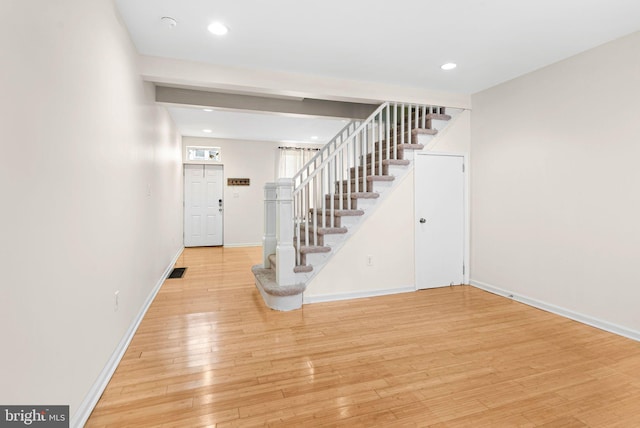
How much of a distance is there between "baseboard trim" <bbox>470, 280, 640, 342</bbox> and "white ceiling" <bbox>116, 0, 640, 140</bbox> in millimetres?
2522

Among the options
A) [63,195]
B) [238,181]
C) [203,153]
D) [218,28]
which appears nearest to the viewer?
[63,195]

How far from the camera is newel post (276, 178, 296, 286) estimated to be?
3.41 meters

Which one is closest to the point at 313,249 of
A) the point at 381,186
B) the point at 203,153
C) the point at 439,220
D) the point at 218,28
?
the point at 381,186

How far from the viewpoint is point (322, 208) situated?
375 cm

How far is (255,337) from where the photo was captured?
270 centimetres

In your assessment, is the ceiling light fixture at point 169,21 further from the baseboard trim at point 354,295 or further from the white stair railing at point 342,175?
the baseboard trim at point 354,295

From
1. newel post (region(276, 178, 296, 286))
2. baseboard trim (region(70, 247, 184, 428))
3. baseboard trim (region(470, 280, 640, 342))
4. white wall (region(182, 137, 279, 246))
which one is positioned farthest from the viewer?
white wall (region(182, 137, 279, 246))

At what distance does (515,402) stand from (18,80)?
2.83m

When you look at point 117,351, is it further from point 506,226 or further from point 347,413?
point 506,226

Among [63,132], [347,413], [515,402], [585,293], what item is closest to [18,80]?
[63,132]

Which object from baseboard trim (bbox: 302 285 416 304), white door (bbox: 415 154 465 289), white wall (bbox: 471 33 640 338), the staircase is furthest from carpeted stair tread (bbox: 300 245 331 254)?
white wall (bbox: 471 33 640 338)

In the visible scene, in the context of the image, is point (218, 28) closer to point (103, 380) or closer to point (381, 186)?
point (381, 186)

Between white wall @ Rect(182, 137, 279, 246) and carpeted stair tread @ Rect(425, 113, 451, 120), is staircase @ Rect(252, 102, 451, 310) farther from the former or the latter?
white wall @ Rect(182, 137, 279, 246)

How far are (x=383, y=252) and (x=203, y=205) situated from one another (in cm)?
512
